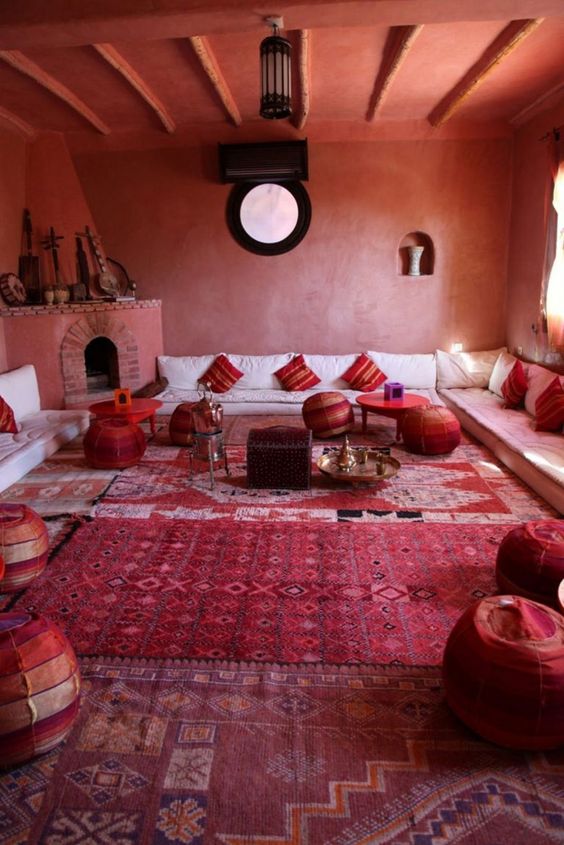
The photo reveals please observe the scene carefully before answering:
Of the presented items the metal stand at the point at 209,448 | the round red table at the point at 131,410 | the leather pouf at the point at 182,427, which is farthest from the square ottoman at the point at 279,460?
the round red table at the point at 131,410

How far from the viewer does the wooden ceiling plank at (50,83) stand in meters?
4.59

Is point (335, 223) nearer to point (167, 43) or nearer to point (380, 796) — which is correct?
point (167, 43)

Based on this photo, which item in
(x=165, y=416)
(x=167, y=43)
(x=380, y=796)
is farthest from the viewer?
(x=165, y=416)

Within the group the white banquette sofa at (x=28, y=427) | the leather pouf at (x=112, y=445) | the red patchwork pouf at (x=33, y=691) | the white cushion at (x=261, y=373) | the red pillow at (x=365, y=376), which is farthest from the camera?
the white cushion at (x=261, y=373)

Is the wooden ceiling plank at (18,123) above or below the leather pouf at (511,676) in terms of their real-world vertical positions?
above

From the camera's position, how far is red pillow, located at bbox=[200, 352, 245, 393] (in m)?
7.13

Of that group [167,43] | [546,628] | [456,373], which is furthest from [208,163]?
[546,628]

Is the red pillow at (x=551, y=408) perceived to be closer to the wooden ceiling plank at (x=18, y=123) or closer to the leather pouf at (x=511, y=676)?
the leather pouf at (x=511, y=676)

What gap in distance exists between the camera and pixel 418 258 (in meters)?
7.25

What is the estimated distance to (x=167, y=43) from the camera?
4.46 meters

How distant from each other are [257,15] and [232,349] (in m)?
4.44

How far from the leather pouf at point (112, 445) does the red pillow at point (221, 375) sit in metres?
1.99

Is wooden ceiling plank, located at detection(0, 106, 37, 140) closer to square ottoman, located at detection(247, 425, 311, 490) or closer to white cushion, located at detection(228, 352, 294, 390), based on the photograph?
white cushion, located at detection(228, 352, 294, 390)

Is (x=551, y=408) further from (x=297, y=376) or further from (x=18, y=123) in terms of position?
(x=18, y=123)
